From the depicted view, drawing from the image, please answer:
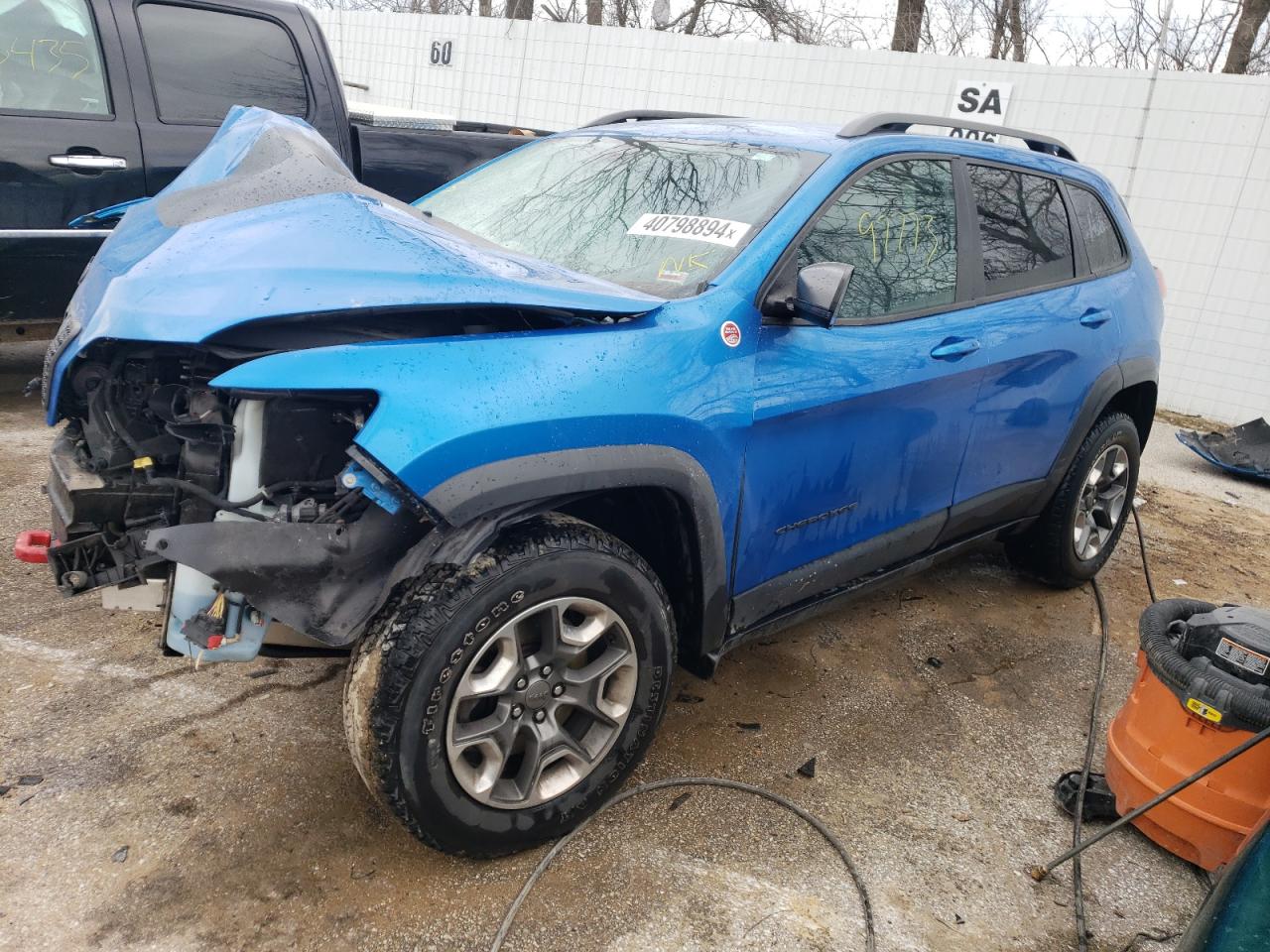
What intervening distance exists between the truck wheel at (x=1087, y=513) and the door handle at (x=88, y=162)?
14.7ft

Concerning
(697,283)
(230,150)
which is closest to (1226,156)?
(697,283)

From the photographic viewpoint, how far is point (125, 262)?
2.39 meters

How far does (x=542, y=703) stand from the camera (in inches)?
91.7

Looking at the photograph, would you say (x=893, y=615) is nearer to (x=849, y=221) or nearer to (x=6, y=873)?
(x=849, y=221)

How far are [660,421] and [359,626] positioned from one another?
0.84 metres

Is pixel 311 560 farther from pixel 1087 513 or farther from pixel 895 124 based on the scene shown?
pixel 1087 513

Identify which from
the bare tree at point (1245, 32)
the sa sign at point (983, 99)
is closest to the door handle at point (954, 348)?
the sa sign at point (983, 99)

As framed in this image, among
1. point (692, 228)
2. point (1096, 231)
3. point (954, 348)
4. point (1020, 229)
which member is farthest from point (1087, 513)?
point (692, 228)

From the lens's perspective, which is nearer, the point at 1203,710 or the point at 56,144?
the point at 1203,710

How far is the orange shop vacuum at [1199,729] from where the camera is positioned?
2455 millimetres

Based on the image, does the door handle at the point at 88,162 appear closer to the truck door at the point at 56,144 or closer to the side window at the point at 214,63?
the truck door at the point at 56,144

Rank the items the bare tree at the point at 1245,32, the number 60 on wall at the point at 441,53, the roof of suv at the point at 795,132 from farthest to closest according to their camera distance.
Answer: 1. the number 60 on wall at the point at 441,53
2. the bare tree at the point at 1245,32
3. the roof of suv at the point at 795,132

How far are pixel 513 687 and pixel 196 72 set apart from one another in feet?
13.2

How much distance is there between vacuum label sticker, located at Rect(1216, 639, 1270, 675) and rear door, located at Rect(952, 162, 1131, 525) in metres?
1.01
